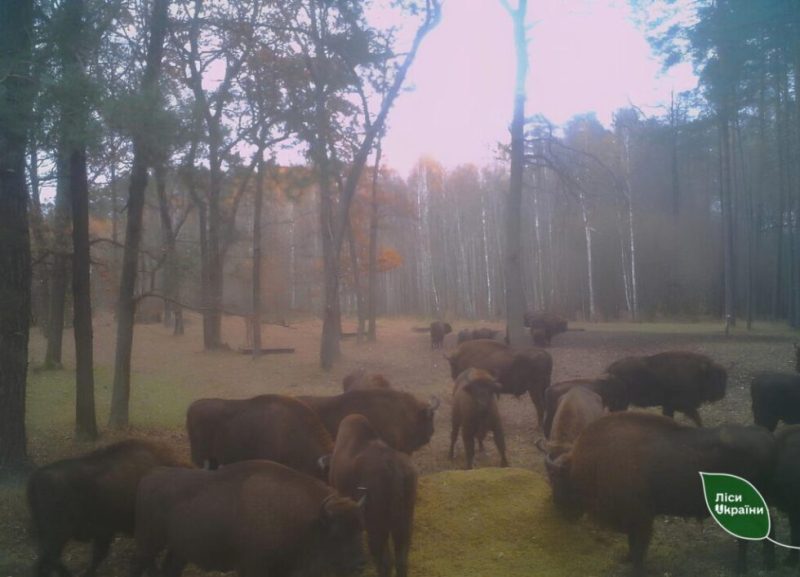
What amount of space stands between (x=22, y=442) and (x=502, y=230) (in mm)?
12278

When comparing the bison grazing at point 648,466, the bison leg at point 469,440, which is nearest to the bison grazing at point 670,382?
the bison leg at point 469,440

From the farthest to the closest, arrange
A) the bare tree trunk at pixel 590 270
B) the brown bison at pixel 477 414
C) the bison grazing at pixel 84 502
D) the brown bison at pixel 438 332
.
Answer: the brown bison at pixel 438 332
the bare tree trunk at pixel 590 270
the brown bison at pixel 477 414
the bison grazing at pixel 84 502

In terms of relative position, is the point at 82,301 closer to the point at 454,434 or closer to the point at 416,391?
the point at 454,434

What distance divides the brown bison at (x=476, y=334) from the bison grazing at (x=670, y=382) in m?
6.15

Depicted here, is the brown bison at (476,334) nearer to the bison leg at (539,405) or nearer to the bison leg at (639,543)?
the bison leg at (539,405)

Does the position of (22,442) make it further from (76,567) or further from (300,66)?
(300,66)

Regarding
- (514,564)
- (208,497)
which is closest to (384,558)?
(514,564)

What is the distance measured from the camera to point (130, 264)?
991cm

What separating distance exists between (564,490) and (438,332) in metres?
12.0

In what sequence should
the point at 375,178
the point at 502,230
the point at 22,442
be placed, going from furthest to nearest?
the point at 375,178 < the point at 502,230 < the point at 22,442

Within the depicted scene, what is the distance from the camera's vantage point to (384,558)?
209 inches

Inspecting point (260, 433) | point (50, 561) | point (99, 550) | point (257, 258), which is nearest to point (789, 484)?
point (260, 433)

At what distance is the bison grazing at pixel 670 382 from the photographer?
9.79 metres

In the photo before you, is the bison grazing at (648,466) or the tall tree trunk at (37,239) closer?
the bison grazing at (648,466)
